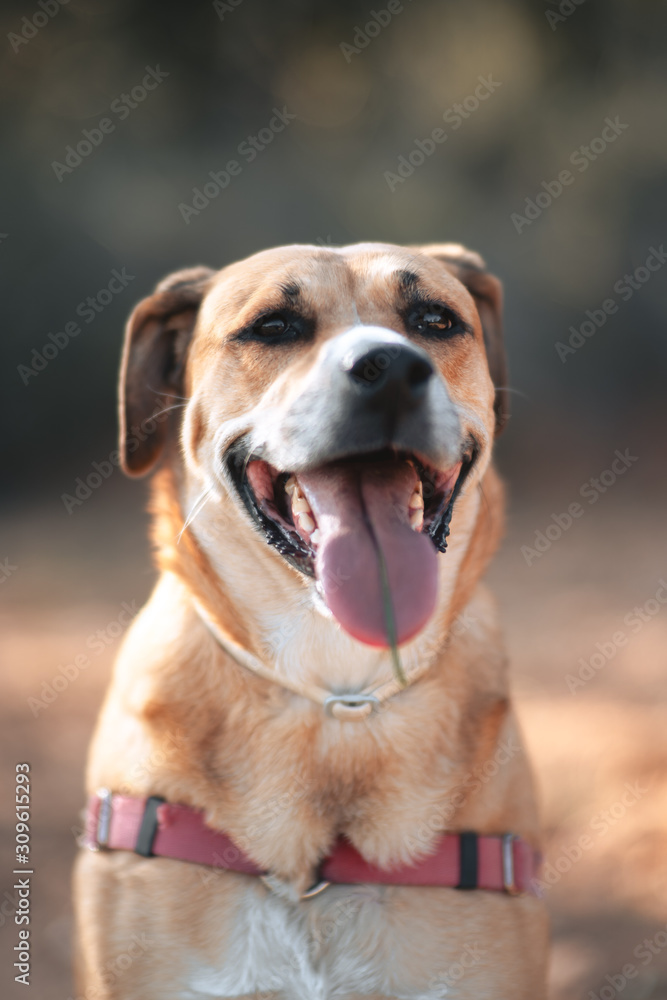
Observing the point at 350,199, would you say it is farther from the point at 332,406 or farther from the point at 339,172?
the point at 332,406

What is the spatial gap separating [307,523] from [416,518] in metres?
0.26

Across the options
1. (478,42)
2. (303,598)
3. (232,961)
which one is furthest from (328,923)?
(478,42)

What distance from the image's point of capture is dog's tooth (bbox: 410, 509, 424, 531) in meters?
2.09

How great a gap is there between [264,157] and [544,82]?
2987mm

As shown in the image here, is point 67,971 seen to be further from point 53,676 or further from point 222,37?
point 222,37

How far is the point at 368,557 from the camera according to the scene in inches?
78.5

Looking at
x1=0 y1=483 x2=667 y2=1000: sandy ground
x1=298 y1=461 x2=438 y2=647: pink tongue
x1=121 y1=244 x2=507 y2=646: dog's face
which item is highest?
x1=121 y1=244 x2=507 y2=646: dog's face

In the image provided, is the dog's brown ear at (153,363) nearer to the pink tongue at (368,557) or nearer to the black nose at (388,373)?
the pink tongue at (368,557)

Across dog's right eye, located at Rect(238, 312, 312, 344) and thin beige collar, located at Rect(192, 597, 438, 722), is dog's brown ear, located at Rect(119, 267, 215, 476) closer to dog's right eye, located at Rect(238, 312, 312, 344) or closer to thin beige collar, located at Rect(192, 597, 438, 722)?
dog's right eye, located at Rect(238, 312, 312, 344)

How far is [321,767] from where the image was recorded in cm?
217

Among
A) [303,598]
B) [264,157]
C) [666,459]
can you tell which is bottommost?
[303,598]

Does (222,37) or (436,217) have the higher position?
(222,37)

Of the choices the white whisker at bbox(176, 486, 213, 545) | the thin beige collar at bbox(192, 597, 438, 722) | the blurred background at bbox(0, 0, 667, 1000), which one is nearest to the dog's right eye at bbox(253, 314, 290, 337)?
the white whisker at bbox(176, 486, 213, 545)

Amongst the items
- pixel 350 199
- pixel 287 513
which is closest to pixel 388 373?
pixel 287 513
